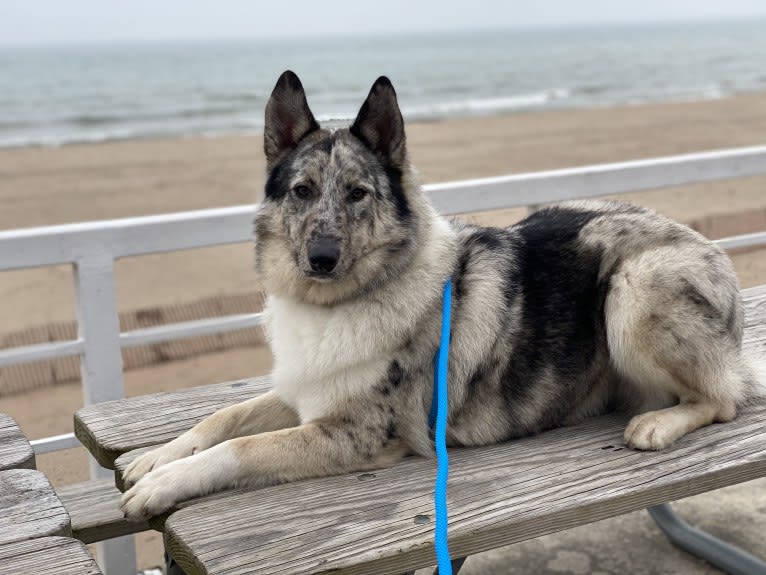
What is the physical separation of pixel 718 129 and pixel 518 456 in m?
21.0

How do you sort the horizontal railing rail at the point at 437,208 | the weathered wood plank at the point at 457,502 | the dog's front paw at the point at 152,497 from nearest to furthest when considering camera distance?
the weathered wood plank at the point at 457,502 < the dog's front paw at the point at 152,497 < the horizontal railing rail at the point at 437,208

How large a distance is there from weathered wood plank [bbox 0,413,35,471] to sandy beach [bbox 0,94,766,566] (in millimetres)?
2083

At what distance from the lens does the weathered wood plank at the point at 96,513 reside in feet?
9.39

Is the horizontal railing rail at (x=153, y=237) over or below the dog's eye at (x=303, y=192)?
below

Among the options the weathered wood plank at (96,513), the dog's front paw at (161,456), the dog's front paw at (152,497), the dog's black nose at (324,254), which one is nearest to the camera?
the dog's front paw at (152,497)

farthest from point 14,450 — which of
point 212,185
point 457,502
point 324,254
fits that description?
point 212,185

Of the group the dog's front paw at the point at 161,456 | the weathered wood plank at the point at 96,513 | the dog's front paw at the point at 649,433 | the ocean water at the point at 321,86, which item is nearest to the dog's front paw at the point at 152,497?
the dog's front paw at the point at 161,456

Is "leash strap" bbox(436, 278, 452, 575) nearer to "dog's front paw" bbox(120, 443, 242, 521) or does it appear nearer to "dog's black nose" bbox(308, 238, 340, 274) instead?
"dog's black nose" bbox(308, 238, 340, 274)

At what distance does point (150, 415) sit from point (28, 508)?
31.6 inches

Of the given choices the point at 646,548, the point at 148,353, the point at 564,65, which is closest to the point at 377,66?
the point at 564,65

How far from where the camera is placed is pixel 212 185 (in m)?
16.0

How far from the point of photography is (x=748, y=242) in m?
4.82

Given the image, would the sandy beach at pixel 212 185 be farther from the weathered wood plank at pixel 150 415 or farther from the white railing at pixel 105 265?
the weathered wood plank at pixel 150 415

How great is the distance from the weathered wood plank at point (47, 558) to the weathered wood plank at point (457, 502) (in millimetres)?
232
